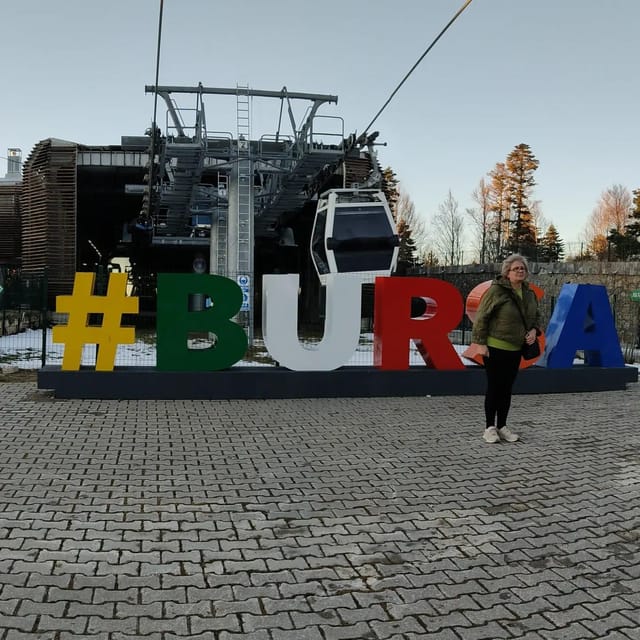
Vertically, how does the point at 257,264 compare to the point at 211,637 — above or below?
above

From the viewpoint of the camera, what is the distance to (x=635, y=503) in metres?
5.30

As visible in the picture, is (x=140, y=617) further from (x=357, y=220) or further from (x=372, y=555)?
(x=357, y=220)

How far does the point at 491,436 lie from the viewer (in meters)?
7.33

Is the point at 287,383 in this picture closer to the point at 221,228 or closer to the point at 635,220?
the point at 221,228

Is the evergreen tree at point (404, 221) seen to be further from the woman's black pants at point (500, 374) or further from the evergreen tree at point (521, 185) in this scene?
the woman's black pants at point (500, 374)

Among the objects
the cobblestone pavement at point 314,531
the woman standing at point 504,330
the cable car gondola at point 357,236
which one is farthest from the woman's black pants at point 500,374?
the cable car gondola at point 357,236

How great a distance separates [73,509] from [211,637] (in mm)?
2215

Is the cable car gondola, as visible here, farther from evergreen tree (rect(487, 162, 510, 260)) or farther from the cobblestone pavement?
evergreen tree (rect(487, 162, 510, 260))

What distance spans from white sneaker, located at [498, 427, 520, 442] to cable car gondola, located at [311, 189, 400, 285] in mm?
13349

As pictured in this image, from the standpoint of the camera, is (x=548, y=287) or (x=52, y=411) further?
(x=548, y=287)

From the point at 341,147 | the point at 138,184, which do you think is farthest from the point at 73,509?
the point at 138,184

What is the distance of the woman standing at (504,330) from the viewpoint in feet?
23.9

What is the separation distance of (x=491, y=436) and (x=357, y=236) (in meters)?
14.0

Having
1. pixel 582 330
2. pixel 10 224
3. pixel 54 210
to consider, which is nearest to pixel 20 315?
pixel 54 210
